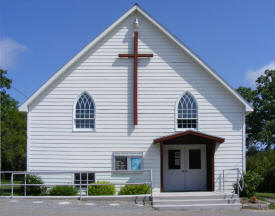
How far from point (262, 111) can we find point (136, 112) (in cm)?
2683

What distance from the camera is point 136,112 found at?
18.0 meters

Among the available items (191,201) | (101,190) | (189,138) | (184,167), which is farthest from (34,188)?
(189,138)

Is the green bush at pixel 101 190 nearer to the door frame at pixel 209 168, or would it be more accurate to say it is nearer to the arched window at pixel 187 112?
the door frame at pixel 209 168

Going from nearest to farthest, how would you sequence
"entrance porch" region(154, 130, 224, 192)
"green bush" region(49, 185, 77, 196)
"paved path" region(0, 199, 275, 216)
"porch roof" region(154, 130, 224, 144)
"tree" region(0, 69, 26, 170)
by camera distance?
1. "paved path" region(0, 199, 275, 216)
2. "green bush" region(49, 185, 77, 196)
3. "porch roof" region(154, 130, 224, 144)
4. "entrance porch" region(154, 130, 224, 192)
5. "tree" region(0, 69, 26, 170)

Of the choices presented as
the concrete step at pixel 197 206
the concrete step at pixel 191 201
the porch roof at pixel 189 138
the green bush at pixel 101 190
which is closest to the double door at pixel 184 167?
the porch roof at pixel 189 138

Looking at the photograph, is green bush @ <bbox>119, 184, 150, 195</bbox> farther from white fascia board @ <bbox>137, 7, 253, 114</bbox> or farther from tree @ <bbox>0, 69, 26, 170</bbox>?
tree @ <bbox>0, 69, 26, 170</bbox>

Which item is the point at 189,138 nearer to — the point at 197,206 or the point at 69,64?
the point at 197,206

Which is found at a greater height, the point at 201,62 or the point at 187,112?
the point at 201,62

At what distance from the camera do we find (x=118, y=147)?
18.0 metres

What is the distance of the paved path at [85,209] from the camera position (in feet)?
43.5

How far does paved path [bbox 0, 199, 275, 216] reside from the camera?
1325 cm

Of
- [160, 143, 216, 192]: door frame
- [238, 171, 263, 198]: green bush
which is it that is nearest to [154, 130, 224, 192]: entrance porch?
[160, 143, 216, 192]: door frame

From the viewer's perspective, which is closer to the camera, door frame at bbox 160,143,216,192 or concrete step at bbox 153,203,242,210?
concrete step at bbox 153,203,242,210

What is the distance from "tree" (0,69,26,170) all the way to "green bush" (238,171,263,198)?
948 inches
